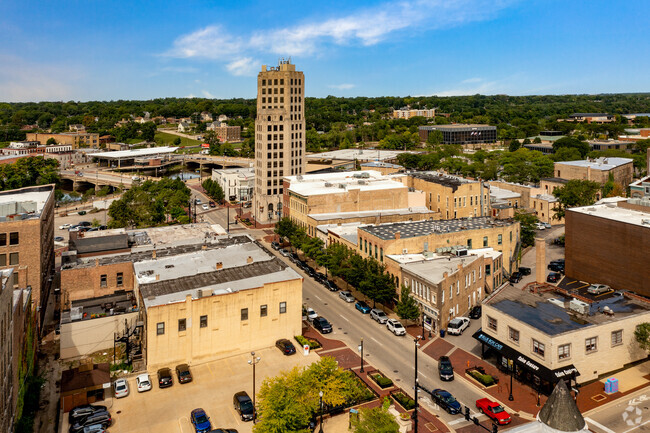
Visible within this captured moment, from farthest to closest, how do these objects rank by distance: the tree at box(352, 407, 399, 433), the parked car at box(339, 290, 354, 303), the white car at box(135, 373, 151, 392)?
the parked car at box(339, 290, 354, 303), the white car at box(135, 373, 151, 392), the tree at box(352, 407, 399, 433)

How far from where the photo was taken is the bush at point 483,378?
43.1m

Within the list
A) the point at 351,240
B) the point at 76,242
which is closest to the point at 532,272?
the point at 351,240

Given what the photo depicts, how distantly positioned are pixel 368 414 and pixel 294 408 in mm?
4701

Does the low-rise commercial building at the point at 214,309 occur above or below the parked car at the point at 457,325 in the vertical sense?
above

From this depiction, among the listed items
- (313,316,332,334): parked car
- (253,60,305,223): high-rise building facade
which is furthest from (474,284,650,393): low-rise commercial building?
(253,60,305,223): high-rise building facade

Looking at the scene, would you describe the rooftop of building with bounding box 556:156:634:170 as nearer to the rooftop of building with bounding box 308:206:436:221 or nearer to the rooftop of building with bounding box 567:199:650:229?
the rooftop of building with bounding box 567:199:650:229

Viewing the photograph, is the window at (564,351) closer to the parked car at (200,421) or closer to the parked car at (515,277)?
the parked car at (200,421)

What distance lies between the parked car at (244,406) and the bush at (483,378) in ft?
62.4

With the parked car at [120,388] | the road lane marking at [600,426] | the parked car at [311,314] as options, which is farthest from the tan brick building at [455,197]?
the parked car at [120,388]

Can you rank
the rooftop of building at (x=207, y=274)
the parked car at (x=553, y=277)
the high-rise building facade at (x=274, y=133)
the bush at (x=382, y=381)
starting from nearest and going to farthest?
the bush at (x=382, y=381), the rooftop of building at (x=207, y=274), the parked car at (x=553, y=277), the high-rise building facade at (x=274, y=133)

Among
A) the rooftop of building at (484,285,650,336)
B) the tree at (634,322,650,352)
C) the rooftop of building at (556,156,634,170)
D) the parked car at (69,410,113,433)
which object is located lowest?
the parked car at (69,410,113,433)

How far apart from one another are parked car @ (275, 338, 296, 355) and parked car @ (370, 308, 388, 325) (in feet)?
37.9

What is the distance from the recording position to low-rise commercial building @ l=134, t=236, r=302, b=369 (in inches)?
1806

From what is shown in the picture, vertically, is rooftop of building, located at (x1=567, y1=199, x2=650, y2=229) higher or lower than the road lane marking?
higher
